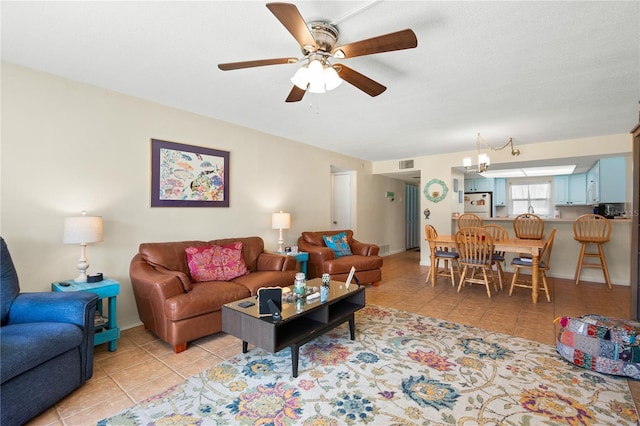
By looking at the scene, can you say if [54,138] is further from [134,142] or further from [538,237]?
[538,237]

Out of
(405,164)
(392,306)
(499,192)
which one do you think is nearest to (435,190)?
(405,164)

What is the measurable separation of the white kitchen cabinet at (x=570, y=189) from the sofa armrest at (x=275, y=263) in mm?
7399

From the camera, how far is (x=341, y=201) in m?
6.46

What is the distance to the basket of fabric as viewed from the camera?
2.04m

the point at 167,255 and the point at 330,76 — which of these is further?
the point at 167,255

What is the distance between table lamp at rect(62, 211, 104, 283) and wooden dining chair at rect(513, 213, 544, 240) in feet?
18.8

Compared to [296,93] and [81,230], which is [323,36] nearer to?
[296,93]

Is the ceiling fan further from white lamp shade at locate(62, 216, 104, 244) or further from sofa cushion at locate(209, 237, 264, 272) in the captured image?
sofa cushion at locate(209, 237, 264, 272)

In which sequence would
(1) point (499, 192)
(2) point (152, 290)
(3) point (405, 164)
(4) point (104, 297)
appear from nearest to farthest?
1. (4) point (104, 297)
2. (2) point (152, 290)
3. (3) point (405, 164)
4. (1) point (499, 192)

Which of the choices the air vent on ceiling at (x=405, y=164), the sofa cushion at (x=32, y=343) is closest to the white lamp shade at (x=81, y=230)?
the sofa cushion at (x=32, y=343)

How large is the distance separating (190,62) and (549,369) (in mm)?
3665

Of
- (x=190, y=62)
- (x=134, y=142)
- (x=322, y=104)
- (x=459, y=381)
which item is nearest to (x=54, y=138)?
(x=134, y=142)

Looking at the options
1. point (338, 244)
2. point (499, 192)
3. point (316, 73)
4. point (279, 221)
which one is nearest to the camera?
point (316, 73)

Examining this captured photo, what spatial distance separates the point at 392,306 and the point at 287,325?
5.62 ft
